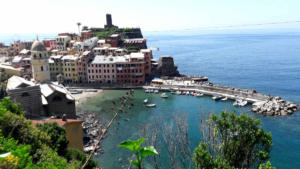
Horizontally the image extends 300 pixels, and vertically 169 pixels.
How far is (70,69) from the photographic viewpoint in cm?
5859

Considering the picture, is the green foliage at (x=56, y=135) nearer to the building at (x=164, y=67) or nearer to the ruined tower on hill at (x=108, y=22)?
the building at (x=164, y=67)

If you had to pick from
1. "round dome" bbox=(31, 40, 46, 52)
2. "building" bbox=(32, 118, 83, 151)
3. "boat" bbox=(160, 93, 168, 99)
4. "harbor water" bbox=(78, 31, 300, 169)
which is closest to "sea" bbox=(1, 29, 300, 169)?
"harbor water" bbox=(78, 31, 300, 169)

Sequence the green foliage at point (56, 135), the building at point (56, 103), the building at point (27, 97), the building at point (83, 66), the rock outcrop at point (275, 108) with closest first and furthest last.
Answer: the green foliage at point (56, 135) < the building at point (27, 97) < the building at point (56, 103) < the rock outcrop at point (275, 108) < the building at point (83, 66)

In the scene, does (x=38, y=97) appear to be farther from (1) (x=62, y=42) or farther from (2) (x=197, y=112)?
(1) (x=62, y=42)

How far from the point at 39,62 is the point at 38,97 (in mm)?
13196

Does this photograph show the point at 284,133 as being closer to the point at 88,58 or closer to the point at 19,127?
the point at 19,127

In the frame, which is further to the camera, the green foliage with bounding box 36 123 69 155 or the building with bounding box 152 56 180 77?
the building with bounding box 152 56 180 77

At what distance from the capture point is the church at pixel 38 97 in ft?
85.5

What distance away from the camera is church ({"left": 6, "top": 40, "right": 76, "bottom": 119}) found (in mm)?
26062

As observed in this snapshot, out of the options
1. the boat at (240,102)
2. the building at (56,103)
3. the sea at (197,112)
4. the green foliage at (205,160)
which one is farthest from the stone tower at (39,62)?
the green foliage at (205,160)

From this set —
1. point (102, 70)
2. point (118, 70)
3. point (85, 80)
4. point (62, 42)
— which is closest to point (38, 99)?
point (102, 70)

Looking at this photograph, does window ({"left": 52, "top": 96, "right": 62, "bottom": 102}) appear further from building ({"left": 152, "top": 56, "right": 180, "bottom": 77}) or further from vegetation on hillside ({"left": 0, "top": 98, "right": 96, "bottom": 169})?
building ({"left": 152, "top": 56, "right": 180, "bottom": 77})

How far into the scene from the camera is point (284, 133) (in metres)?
31.7

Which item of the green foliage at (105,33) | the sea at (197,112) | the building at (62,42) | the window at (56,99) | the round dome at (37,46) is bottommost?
the sea at (197,112)
